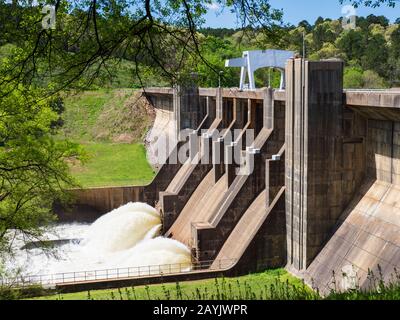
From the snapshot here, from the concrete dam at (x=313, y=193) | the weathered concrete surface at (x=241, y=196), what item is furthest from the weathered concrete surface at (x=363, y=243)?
the weathered concrete surface at (x=241, y=196)

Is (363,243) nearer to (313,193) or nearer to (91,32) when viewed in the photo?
(313,193)

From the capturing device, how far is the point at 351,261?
1546 centimetres

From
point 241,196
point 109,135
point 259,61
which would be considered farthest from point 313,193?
point 109,135

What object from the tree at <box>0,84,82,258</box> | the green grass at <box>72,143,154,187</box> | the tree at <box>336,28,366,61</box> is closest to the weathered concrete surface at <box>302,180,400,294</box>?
the tree at <box>0,84,82,258</box>

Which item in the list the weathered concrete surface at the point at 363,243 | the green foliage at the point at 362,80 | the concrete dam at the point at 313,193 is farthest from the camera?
the green foliage at the point at 362,80

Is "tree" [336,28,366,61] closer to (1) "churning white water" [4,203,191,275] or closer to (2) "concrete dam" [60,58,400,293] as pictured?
(1) "churning white water" [4,203,191,275]

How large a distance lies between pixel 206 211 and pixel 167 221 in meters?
3.52

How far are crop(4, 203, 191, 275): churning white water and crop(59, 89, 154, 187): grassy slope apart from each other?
5.36 metres

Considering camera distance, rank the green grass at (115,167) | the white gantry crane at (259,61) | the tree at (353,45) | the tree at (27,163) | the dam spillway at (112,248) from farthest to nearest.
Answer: the tree at (353,45) → the green grass at (115,167) → the white gantry crane at (259,61) → the dam spillway at (112,248) → the tree at (27,163)

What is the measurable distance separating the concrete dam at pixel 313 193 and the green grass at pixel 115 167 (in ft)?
42.1

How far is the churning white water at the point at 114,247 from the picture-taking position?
21.8 m

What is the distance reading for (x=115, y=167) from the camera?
131 feet

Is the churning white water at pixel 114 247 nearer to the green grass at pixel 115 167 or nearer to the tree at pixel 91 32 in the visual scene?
the green grass at pixel 115 167
